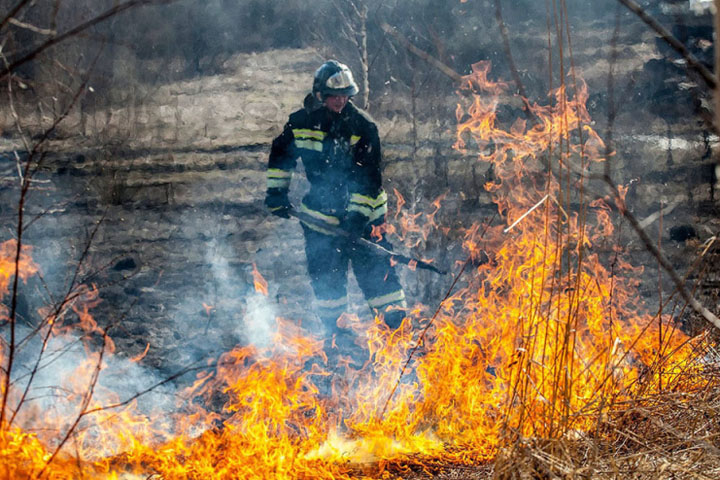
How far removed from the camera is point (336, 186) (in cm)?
572

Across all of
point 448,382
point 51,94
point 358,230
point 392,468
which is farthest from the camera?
point 51,94

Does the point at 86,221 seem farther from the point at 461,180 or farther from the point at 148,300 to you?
the point at 461,180

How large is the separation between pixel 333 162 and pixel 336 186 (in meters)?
0.23

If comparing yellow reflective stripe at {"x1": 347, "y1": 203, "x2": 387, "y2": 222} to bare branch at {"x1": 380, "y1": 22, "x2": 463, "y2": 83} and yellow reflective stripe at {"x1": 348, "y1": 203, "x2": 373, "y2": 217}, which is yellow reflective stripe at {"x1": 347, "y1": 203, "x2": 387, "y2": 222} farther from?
bare branch at {"x1": 380, "y1": 22, "x2": 463, "y2": 83}

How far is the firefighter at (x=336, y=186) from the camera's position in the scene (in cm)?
557

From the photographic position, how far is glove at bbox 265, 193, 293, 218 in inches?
219

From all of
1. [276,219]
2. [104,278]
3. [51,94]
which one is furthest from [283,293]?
[51,94]

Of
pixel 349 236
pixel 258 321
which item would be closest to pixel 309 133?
pixel 349 236

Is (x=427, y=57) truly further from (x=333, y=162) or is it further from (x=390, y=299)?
(x=390, y=299)

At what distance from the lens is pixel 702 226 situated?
647 cm

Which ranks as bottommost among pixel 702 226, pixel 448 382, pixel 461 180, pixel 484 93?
pixel 448 382

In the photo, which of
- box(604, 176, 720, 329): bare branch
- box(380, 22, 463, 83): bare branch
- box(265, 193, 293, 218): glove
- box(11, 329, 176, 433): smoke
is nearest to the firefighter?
box(265, 193, 293, 218): glove

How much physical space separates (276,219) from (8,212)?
2971mm

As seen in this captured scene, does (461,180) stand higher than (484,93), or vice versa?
(484,93)
